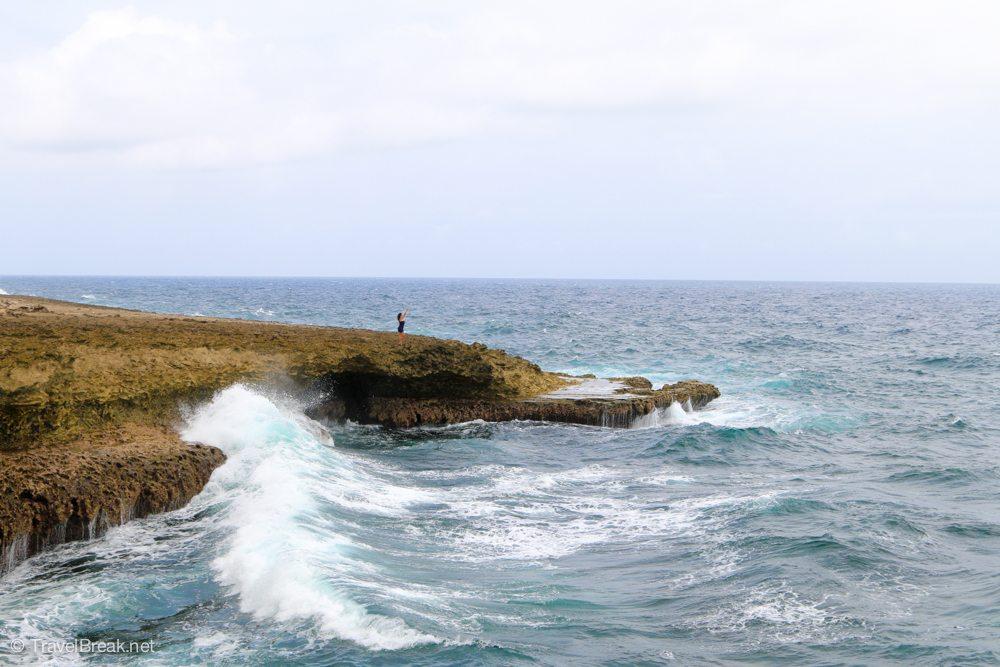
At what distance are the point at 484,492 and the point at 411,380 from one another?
7519 millimetres

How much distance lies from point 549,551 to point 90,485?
8386mm

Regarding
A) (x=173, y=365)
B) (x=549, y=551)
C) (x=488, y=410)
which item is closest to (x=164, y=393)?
(x=173, y=365)

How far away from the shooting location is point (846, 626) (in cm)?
1316

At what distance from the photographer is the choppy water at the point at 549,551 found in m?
12.4

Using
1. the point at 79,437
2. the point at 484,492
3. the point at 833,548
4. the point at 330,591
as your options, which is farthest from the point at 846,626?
the point at 79,437

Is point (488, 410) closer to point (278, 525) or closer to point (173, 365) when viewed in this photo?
point (173, 365)

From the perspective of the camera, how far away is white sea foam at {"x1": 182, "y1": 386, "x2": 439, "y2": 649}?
12.7 metres

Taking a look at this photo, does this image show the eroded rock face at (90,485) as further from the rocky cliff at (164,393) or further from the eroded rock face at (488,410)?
the eroded rock face at (488,410)

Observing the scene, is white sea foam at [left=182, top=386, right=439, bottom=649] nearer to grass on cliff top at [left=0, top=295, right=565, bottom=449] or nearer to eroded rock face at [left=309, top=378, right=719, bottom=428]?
grass on cliff top at [left=0, top=295, right=565, bottom=449]

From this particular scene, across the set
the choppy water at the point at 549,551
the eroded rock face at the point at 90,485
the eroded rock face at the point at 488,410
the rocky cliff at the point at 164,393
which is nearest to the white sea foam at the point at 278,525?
the choppy water at the point at 549,551

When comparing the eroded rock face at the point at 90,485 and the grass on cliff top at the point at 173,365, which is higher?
the grass on cliff top at the point at 173,365

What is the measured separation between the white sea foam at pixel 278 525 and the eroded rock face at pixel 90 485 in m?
1.07

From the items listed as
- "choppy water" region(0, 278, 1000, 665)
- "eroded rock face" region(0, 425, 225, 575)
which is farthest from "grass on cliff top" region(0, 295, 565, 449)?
"choppy water" region(0, 278, 1000, 665)

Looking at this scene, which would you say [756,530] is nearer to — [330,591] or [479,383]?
[330,591]
